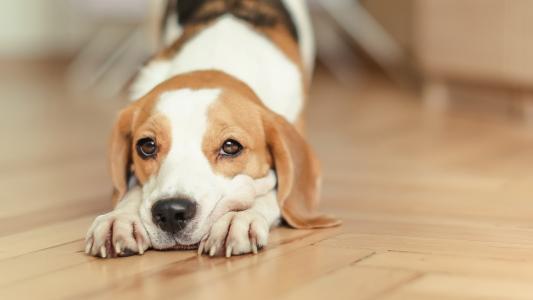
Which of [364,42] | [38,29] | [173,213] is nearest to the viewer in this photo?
[173,213]

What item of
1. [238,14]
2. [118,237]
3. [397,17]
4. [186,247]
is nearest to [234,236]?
[186,247]

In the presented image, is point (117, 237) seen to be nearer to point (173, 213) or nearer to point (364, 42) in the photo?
point (173, 213)

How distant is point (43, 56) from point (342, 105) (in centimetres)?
394

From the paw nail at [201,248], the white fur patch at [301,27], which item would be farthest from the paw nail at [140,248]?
the white fur patch at [301,27]

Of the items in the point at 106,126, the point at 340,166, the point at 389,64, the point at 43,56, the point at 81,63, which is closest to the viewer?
the point at 340,166

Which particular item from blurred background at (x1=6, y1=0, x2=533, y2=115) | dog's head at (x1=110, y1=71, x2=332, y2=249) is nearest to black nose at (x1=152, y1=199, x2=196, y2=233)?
dog's head at (x1=110, y1=71, x2=332, y2=249)

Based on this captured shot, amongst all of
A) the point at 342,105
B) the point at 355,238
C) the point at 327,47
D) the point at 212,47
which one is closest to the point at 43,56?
the point at 327,47

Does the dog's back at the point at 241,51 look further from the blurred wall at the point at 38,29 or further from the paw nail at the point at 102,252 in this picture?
the blurred wall at the point at 38,29

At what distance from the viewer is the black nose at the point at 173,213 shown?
2.05 m

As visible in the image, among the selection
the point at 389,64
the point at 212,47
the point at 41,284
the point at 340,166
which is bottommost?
the point at 41,284

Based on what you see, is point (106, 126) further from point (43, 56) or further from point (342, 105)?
point (43, 56)

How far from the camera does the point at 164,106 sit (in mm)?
2295

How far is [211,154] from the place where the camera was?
7.32ft

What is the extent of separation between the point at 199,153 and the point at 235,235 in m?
0.23
